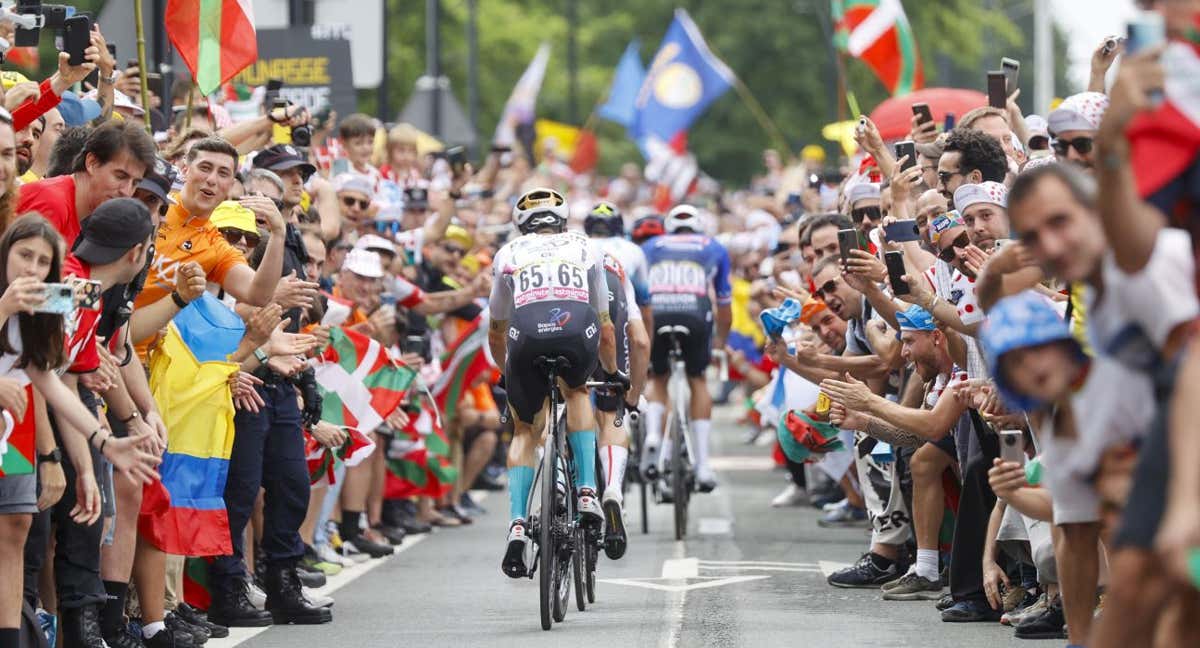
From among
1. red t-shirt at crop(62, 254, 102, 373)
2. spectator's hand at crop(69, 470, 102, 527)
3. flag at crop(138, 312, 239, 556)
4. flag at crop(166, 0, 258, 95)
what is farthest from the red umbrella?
spectator's hand at crop(69, 470, 102, 527)

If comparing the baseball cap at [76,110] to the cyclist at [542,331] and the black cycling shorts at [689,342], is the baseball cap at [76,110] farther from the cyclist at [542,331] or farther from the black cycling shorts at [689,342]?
the black cycling shorts at [689,342]

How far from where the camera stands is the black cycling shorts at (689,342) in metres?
17.5

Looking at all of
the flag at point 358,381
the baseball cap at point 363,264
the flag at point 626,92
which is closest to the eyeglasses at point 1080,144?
the flag at point 358,381

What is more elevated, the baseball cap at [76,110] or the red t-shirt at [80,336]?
the baseball cap at [76,110]

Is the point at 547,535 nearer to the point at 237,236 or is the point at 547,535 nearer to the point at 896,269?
the point at 896,269

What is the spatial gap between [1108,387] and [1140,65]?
2.89 feet

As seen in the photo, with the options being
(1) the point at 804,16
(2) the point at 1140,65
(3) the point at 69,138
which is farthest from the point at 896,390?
(1) the point at 804,16

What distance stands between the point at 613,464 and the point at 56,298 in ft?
15.8

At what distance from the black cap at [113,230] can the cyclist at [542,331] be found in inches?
96.9

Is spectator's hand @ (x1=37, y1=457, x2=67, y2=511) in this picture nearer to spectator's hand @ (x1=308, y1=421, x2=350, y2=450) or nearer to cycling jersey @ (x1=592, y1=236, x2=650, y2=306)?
spectator's hand @ (x1=308, y1=421, x2=350, y2=450)

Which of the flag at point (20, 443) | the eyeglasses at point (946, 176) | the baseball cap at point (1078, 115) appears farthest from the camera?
the eyeglasses at point (946, 176)

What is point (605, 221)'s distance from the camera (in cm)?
1689

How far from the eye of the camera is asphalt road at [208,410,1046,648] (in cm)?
1047

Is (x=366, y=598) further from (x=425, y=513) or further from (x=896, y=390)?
(x=425, y=513)
